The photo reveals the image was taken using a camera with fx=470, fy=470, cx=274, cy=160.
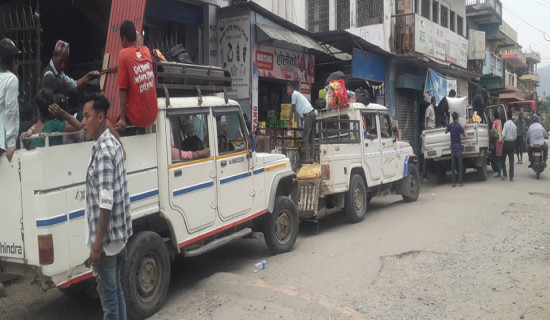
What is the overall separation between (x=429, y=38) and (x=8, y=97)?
53.4 ft

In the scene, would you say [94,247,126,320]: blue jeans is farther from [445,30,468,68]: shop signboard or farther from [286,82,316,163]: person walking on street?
[445,30,468,68]: shop signboard

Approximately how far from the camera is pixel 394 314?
169 inches

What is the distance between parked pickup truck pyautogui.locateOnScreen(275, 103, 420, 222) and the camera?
7.59m

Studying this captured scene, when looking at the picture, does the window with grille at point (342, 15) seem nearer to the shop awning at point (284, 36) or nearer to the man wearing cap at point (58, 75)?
the shop awning at point (284, 36)

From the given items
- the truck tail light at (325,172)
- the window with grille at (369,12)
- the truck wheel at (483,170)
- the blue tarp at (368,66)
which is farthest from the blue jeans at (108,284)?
the window with grille at (369,12)

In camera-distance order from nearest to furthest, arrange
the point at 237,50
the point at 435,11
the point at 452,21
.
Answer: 1. the point at 237,50
2. the point at 435,11
3. the point at 452,21

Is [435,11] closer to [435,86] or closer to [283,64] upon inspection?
[435,86]

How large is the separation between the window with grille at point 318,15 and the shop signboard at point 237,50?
8404 millimetres

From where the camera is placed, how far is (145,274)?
4.26 m

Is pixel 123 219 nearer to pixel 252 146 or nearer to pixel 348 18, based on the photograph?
pixel 252 146

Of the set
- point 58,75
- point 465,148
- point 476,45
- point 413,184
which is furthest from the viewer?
point 476,45

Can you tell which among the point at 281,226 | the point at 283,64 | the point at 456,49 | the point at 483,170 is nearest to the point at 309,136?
the point at 281,226

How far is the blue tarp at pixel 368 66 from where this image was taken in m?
13.9

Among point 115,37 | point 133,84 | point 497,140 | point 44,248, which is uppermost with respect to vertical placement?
point 115,37
